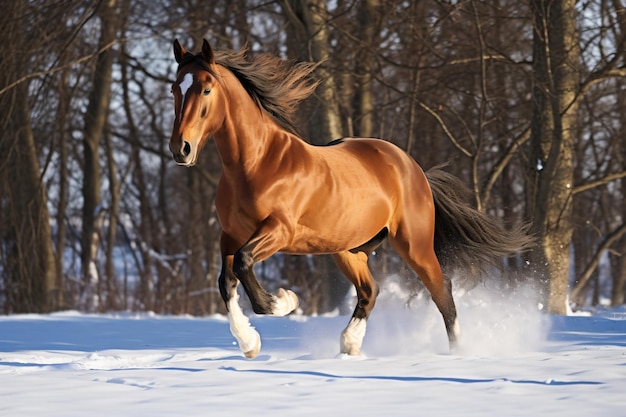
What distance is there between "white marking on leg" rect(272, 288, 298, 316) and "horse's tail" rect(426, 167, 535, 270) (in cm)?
189

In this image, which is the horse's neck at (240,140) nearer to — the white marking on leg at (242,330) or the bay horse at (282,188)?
the bay horse at (282,188)

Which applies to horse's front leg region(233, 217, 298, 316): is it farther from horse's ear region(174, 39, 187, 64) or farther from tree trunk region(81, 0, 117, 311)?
tree trunk region(81, 0, 117, 311)

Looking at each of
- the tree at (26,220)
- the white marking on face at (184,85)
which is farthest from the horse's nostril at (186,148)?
the tree at (26,220)

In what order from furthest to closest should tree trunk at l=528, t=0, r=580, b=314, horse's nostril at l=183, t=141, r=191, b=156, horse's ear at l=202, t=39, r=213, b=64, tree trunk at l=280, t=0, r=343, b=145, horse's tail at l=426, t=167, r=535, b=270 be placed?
tree trunk at l=280, t=0, r=343, b=145 → tree trunk at l=528, t=0, r=580, b=314 → horse's tail at l=426, t=167, r=535, b=270 → horse's ear at l=202, t=39, r=213, b=64 → horse's nostril at l=183, t=141, r=191, b=156

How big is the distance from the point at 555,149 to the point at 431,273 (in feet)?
14.1

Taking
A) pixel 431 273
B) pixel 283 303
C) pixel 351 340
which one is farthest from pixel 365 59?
pixel 283 303

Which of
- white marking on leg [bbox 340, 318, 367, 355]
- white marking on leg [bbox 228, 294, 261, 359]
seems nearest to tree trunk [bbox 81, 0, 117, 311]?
white marking on leg [bbox 340, 318, 367, 355]

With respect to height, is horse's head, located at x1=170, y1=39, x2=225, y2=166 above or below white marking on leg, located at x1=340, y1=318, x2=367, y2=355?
above

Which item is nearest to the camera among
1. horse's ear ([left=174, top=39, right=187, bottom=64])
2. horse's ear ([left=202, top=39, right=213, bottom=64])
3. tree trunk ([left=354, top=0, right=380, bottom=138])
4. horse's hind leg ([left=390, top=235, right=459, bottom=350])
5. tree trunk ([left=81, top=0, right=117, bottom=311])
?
horse's ear ([left=202, top=39, right=213, bottom=64])

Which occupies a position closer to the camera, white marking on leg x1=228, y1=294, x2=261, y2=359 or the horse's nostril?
the horse's nostril

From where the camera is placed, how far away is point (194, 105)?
5227mm

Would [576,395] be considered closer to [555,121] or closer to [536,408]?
[536,408]

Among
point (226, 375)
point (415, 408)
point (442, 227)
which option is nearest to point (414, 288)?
point (442, 227)

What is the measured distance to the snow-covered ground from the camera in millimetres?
4191
